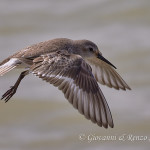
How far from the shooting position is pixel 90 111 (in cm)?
719

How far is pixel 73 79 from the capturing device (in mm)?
7461

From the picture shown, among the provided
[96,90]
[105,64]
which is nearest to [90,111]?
[96,90]

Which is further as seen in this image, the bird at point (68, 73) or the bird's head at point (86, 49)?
the bird's head at point (86, 49)

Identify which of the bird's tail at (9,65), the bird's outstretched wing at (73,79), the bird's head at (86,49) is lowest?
the bird's outstretched wing at (73,79)

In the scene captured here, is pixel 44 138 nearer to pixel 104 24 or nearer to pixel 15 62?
pixel 15 62

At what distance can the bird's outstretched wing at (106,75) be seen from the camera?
859 centimetres

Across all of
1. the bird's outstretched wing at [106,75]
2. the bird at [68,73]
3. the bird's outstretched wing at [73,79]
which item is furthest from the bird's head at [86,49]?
the bird's outstretched wing at [73,79]

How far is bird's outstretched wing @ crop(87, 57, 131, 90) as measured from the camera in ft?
28.2

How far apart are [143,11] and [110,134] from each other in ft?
10.0

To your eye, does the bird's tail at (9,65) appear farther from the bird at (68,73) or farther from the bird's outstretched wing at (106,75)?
the bird's outstretched wing at (106,75)

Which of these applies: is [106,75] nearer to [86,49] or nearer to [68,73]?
[86,49]

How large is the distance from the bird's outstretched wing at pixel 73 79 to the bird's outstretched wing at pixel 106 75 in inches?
45.0

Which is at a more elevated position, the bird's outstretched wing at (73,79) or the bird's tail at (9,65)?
the bird's tail at (9,65)

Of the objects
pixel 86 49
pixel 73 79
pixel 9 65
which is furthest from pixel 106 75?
pixel 9 65
